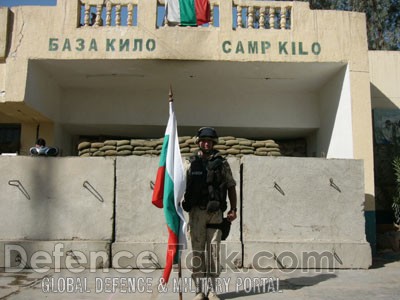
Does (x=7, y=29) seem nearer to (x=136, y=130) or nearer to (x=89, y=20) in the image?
(x=89, y=20)

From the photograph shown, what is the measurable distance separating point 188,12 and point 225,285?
17.2 feet

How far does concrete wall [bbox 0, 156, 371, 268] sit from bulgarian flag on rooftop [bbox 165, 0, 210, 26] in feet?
10.1

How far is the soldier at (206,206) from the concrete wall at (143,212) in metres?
1.87

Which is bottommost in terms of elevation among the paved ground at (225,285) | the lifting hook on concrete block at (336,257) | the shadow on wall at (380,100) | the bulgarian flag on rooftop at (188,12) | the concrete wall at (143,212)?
the paved ground at (225,285)

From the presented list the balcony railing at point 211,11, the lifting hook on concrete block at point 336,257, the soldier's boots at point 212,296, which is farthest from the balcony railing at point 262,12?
the soldier's boots at point 212,296

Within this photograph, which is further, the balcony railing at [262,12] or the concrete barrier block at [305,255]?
the balcony railing at [262,12]

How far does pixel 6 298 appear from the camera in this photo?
443 centimetres

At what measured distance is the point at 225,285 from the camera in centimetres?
510

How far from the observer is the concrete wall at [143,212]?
6285 mm

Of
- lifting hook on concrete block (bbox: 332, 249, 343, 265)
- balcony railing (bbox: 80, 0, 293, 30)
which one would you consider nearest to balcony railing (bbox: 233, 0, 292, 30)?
balcony railing (bbox: 80, 0, 293, 30)

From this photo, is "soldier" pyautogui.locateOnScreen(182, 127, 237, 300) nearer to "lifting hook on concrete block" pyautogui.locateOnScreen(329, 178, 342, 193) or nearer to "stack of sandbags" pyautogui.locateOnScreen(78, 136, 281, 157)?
"lifting hook on concrete block" pyautogui.locateOnScreen(329, 178, 342, 193)

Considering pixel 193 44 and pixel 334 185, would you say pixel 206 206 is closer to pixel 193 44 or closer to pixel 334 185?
pixel 334 185

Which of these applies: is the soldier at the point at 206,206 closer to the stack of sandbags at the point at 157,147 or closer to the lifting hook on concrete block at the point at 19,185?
the lifting hook on concrete block at the point at 19,185

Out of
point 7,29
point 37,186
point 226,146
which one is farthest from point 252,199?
point 7,29
